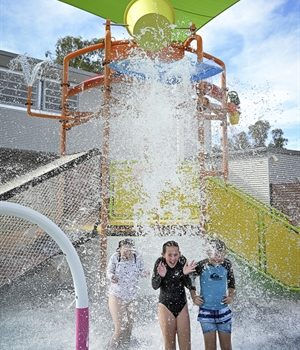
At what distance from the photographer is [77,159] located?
5.90m

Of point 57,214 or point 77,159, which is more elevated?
point 77,159

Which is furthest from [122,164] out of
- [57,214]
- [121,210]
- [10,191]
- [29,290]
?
[29,290]

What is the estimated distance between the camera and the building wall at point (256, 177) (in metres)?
14.6

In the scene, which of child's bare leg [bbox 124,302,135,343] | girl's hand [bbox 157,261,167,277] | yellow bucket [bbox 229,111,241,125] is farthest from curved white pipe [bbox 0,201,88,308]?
yellow bucket [bbox 229,111,241,125]

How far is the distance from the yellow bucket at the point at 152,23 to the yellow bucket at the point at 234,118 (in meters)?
2.73

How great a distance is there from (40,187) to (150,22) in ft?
9.62

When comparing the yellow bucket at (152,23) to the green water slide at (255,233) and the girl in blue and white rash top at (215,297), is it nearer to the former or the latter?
the green water slide at (255,233)

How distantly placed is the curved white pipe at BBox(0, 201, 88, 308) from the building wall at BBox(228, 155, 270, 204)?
12.4 m

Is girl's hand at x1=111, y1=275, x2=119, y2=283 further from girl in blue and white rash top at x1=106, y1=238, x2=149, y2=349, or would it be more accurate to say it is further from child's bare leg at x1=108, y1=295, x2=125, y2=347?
child's bare leg at x1=108, y1=295, x2=125, y2=347

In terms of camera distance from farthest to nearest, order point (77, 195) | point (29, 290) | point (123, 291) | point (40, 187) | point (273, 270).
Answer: point (29, 290), point (273, 270), point (77, 195), point (40, 187), point (123, 291)

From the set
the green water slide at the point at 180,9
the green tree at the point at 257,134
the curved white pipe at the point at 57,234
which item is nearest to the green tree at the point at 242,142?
the green tree at the point at 257,134

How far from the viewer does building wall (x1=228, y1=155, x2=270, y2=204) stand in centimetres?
1461

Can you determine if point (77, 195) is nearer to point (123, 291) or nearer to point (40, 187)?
point (40, 187)

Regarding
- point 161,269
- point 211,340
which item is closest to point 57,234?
point 161,269
